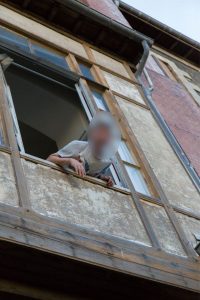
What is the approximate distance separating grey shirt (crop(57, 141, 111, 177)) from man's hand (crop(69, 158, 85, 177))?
0.12m

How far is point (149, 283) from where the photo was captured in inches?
170

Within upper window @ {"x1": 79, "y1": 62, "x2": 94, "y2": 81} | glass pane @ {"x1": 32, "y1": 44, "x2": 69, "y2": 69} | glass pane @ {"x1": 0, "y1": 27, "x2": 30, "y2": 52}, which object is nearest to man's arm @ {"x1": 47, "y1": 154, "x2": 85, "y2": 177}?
glass pane @ {"x1": 0, "y1": 27, "x2": 30, "y2": 52}

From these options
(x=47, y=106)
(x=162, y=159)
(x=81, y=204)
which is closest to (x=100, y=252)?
(x=81, y=204)

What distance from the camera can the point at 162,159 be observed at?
680cm

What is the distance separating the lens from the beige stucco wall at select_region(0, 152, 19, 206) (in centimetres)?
421

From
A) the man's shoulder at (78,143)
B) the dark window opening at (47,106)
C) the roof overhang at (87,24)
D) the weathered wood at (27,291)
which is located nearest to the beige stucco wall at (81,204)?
the man's shoulder at (78,143)

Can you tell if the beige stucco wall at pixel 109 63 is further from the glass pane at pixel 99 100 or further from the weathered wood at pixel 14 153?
the weathered wood at pixel 14 153

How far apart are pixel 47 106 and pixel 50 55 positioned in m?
0.81

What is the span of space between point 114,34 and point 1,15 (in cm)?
219

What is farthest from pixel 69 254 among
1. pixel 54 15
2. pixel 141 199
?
pixel 54 15

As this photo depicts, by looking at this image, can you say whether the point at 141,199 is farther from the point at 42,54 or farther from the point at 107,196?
the point at 42,54

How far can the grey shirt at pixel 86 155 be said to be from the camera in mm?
5145

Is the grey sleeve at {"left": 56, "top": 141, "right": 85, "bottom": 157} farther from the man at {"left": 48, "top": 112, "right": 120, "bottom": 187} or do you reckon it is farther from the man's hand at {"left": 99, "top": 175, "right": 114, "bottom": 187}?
the man's hand at {"left": 99, "top": 175, "right": 114, "bottom": 187}

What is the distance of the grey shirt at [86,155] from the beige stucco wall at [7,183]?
67 cm
